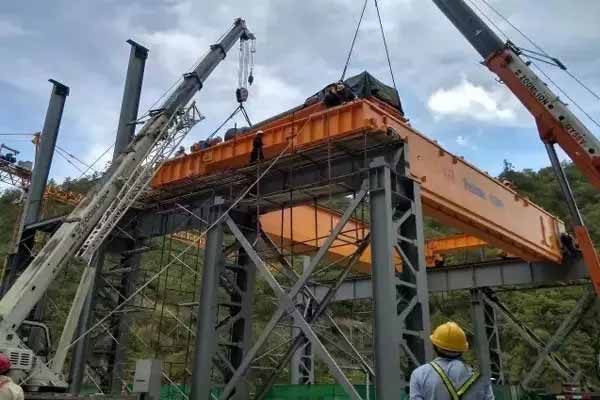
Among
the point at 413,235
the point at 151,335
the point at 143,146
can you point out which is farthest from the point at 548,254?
the point at 151,335

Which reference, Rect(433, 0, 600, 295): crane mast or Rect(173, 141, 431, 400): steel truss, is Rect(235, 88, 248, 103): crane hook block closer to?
Rect(173, 141, 431, 400): steel truss

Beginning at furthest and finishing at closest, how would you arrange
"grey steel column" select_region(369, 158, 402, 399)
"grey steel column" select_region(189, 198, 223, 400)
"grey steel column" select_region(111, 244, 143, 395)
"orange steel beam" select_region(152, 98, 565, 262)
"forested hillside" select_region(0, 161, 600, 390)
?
"forested hillside" select_region(0, 161, 600, 390) < "grey steel column" select_region(111, 244, 143, 395) < "grey steel column" select_region(189, 198, 223, 400) < "orange steel beam" select_region(152, 98, 565, 262) < "grey steel column" select_region(369, 158, 402, 399)

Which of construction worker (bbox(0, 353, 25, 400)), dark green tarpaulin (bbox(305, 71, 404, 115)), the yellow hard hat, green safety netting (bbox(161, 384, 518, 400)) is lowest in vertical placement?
green safety netting (bbox(161, 384, 518, 400))

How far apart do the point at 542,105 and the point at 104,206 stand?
1045cm

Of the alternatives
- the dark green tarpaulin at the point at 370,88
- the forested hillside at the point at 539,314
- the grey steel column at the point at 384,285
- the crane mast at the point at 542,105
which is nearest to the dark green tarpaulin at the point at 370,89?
the dark green tarpaulin at the point at 370,88

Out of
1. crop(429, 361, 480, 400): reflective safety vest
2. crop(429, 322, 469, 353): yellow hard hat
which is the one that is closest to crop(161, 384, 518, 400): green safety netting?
crop(429, 322, 469, 353): yellow hard hat

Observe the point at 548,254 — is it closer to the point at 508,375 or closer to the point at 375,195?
the point at 375,195

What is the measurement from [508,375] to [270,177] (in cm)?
2256

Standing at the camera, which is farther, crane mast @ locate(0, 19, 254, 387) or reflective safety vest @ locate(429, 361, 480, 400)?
crane mast @ locate(0, 19, 254, 387)

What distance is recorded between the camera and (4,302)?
10.2m

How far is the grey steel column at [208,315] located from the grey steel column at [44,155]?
7350 mm

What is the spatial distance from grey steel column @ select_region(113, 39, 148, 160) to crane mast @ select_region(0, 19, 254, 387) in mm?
1476

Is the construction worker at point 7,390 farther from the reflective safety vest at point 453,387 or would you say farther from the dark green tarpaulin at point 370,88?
the dark green tarpaulin at point 370,88

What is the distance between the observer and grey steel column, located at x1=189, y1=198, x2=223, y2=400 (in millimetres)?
11453
